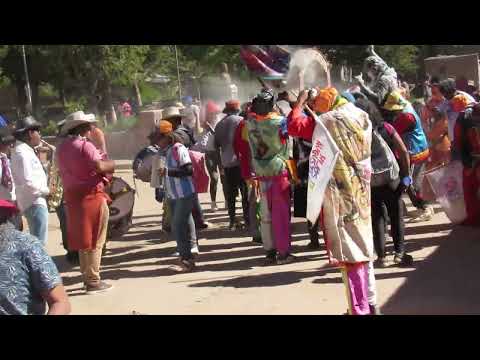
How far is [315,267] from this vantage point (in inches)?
293

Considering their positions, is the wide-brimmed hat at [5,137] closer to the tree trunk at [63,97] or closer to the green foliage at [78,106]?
the green foliage at [78,106]

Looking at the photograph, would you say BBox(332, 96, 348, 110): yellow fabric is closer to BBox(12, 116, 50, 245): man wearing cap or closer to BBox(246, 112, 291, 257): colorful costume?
BBox(246, 112, 291, 257): colorful costume

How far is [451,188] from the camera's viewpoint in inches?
328

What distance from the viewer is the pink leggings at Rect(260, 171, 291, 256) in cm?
761

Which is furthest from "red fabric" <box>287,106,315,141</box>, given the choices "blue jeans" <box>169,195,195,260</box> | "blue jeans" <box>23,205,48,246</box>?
"blue jeans" <box>23,205,48,246</box>

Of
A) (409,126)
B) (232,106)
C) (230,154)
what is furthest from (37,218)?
(409,126)

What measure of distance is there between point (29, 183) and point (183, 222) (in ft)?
5.08

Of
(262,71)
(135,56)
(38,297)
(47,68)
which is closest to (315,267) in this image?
(38,297)

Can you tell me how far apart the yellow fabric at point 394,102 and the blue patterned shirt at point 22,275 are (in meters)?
4.54

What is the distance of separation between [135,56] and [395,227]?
26800 millimetres

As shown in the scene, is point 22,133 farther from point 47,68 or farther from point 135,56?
point 47,68

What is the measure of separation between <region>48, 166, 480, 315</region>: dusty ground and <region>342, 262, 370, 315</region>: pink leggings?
1.94ft

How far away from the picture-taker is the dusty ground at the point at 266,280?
20.1ft
